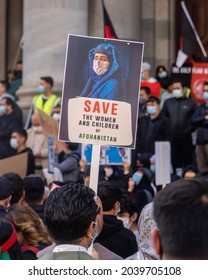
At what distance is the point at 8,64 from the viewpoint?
1820 cm

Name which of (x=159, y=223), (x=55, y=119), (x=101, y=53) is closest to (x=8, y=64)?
(x=55, y=119)

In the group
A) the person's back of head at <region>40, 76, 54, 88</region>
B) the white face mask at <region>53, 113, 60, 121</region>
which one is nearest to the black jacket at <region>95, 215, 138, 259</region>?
the white face mask at <region>53, 113, 60, 121</region>

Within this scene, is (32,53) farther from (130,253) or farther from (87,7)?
(130,253)

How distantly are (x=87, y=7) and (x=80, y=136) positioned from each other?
891cm

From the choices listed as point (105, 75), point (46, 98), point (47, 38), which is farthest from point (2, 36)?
point (105, 75)

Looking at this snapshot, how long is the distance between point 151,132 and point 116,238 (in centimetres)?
591

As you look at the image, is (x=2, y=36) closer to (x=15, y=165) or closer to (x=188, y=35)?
(x=188, y=35)

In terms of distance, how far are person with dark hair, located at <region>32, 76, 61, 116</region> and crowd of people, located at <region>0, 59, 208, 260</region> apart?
0.05ft

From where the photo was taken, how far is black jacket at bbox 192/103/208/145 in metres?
11.0

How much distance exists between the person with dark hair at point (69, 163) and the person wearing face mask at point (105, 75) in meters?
4.46

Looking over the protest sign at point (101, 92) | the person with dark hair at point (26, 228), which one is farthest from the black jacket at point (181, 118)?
the person with dark hair at point (26, 228)

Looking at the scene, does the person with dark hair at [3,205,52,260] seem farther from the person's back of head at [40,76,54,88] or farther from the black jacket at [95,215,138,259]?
the person's back of head at [40,76,54,88]

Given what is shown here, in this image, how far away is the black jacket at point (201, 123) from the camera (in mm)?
Result: 10992

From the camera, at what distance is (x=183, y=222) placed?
2656 mm
